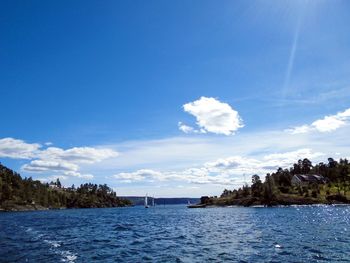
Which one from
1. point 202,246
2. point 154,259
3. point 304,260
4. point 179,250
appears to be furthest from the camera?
point 202,246

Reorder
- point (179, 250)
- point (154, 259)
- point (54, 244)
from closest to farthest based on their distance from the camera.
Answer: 1. point (154, 259)
2. point (179, 250)
3. point (54, 244)

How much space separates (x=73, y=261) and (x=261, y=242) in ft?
91.6

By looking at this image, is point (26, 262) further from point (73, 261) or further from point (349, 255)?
point (349, 255)

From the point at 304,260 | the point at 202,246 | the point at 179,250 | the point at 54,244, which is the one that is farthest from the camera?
the point at 54,244

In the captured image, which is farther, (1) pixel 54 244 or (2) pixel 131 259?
(1) pixel 54 244

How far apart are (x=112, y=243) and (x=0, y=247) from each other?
16.2 m

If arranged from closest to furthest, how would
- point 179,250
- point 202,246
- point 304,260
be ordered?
point 304,260, point 179,250, point 202,246

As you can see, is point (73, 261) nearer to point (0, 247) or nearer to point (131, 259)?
point (131, 259)

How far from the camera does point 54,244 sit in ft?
199

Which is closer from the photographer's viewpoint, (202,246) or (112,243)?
(202,246)

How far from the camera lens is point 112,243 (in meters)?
62.6

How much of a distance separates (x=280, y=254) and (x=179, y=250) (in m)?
13.1

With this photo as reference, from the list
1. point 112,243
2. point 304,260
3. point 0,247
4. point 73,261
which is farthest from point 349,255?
point 0,247

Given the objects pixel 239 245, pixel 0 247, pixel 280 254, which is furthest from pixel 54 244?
pixel 280 254
